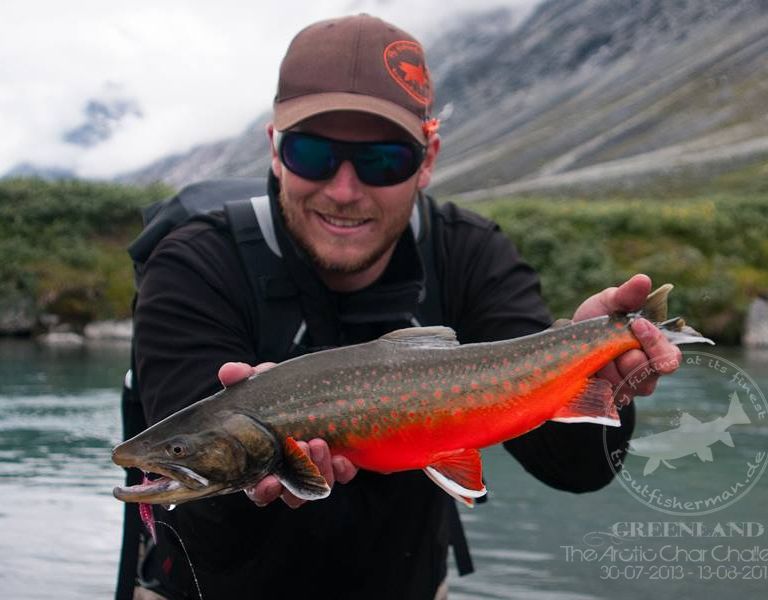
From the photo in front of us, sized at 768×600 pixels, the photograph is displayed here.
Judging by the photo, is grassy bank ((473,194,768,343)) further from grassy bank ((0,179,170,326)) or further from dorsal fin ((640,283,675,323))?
dorsal fin ((640,283,675,323))

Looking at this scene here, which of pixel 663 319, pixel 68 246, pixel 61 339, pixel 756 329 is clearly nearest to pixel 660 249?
pixel 756 329

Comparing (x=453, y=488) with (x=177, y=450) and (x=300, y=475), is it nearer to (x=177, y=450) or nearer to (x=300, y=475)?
(x=300, y=475)

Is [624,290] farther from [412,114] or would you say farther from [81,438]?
[81,438]

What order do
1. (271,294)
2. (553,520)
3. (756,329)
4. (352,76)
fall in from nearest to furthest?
(271,294)
(352,76)
(553,520)
(756,329)

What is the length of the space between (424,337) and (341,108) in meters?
1.21

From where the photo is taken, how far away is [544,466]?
4484 mm

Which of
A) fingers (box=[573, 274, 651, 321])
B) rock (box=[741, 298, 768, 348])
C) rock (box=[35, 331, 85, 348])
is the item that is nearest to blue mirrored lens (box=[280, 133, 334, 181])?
fingers (box=[573, 274, 651, 321])

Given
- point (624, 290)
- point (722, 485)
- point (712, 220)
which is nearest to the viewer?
point (624, 290)

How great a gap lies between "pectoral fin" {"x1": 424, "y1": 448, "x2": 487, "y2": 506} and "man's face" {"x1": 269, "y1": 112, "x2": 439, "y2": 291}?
114 centimetres

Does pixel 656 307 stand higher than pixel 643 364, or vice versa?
pixel 656 307

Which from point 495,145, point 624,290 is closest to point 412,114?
point 624,290

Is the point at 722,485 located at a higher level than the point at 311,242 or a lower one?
lower

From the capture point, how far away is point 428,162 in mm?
4672

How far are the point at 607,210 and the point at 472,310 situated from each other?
138ft
